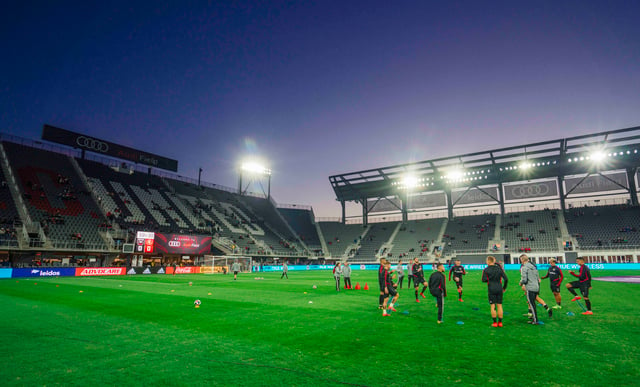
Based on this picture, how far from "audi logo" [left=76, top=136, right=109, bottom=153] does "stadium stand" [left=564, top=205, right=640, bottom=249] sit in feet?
243

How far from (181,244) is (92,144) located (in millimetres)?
25625

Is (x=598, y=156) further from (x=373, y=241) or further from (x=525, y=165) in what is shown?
(x=373, y=241)

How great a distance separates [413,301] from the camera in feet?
52.1

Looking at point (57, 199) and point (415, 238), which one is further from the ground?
point (57, 199)

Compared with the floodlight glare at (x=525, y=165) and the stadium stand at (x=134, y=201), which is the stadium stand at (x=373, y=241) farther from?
the stadium stand at (x=134, y=201)

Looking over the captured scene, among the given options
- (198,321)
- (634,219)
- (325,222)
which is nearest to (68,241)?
(198,321)

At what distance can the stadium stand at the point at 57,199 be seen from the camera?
134 ft

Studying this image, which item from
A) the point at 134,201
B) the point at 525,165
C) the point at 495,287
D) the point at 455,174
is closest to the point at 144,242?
the point at 134,201

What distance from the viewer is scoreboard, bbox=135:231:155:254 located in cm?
4159

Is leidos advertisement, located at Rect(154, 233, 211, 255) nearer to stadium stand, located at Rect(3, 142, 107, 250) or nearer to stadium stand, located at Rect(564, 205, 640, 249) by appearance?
stadium stand, located at Rect(3, 142, 107, 250)

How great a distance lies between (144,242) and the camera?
41.9 meters

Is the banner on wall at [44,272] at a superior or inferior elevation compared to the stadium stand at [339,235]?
inferior

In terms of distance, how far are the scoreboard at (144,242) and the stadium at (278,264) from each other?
156 millimetres

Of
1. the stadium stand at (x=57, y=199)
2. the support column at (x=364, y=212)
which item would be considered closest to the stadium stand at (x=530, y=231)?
the support column at (x=364, y=212)
